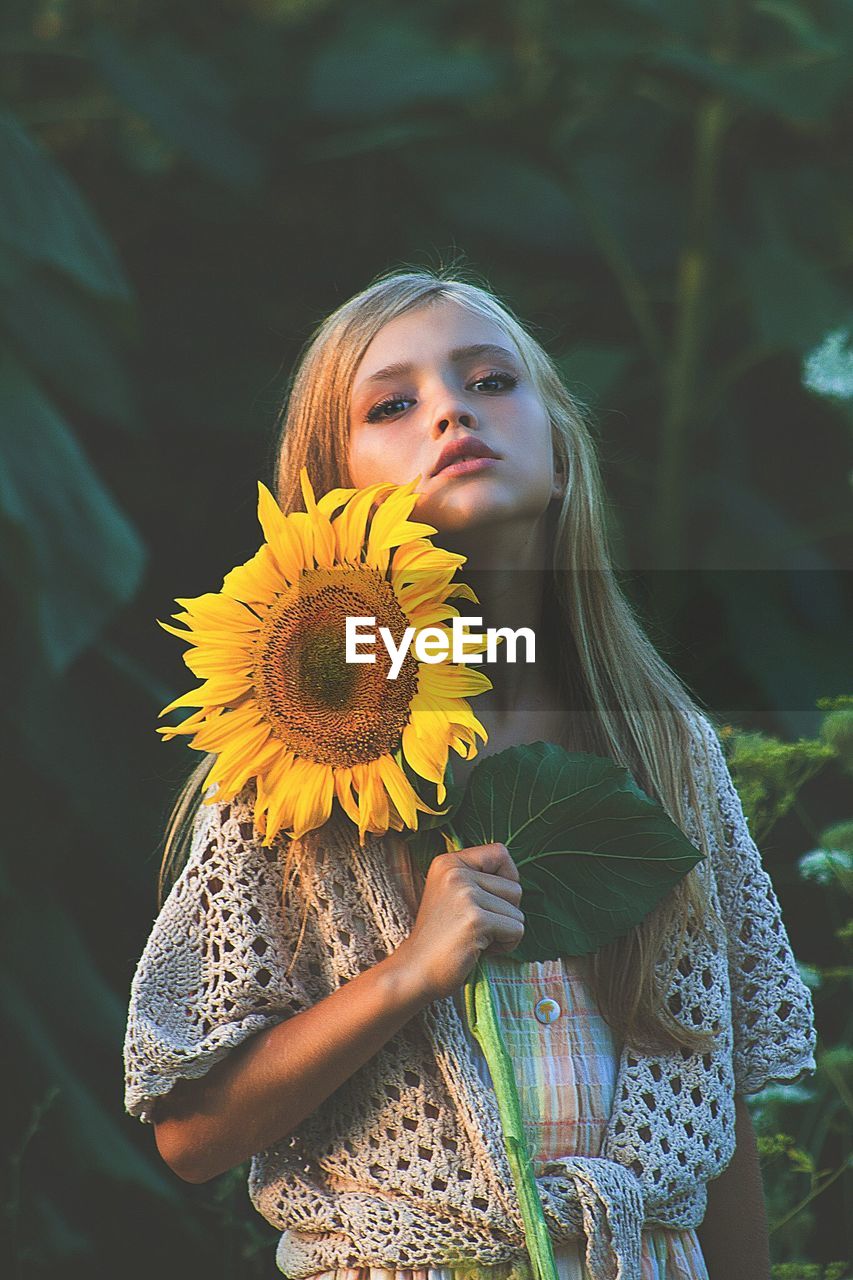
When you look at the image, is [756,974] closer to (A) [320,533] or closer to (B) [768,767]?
(B) [768,767]

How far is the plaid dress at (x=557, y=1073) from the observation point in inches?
32.7

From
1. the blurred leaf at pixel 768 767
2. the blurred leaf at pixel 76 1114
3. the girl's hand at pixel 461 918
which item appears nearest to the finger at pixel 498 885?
the girl's hand at pixel 461 918

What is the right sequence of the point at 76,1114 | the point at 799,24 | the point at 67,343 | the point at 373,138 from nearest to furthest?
the point at 76,1114, the point at 67,343, the point at 373,138, the point at 799,24

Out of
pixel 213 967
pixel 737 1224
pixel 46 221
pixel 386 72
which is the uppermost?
pixel 386 72

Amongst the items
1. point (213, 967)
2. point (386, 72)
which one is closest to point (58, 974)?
point (213, 967)

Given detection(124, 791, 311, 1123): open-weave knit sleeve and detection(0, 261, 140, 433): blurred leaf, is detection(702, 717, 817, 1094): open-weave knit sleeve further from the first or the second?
detection(0, 261, 140, 433): blurred leaf

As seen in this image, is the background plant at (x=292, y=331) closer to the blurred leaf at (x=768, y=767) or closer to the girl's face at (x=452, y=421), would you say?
the blurred leaf at (x=768, y=767)

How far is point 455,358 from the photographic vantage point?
88cm

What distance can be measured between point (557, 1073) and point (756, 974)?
164 millimetres

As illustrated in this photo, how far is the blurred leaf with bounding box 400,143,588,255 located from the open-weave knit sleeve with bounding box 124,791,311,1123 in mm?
1482

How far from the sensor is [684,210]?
2.35m

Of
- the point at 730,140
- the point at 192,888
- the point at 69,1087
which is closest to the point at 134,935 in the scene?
the point at 69,1087

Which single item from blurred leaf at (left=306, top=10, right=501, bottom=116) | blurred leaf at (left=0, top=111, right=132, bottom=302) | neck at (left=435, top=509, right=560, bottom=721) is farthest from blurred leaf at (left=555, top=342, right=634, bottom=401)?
neck at (left=435, top=509, right=560, bottom=721)

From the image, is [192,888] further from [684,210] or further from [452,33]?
[452,33]
